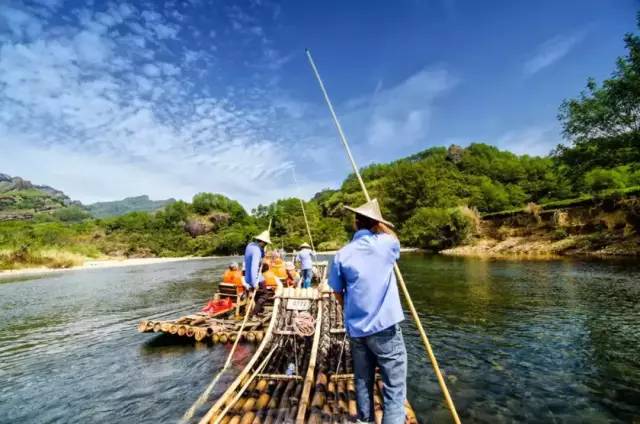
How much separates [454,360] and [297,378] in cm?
519

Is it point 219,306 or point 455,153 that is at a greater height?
point 455,153

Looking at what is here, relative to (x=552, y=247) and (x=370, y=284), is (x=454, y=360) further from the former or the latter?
Answer: (x=552, y=247)

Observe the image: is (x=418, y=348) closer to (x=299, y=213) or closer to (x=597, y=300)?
(x=597, y=300)

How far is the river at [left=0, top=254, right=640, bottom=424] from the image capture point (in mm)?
6980

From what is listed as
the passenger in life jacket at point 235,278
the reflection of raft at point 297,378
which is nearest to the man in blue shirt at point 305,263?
the passenger in life jacket at point 235,278

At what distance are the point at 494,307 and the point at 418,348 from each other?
6681 mm

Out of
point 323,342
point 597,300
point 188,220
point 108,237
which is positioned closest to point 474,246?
point 597,300

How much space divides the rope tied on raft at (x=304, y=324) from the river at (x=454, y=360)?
2.12 metres

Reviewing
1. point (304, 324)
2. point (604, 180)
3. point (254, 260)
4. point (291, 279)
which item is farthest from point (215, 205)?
point (304, 324)

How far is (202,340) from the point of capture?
37.6 feet

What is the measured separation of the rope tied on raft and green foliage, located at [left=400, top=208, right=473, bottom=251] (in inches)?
2068

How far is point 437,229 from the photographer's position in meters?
61.3

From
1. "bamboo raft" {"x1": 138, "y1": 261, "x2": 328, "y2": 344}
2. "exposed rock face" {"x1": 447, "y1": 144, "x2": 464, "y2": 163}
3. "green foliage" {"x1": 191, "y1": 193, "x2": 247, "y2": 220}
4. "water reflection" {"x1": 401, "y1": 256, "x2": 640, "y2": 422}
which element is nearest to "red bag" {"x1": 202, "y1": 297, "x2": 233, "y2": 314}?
"bamboo raft" {"x1": 138, "y1": 261, "x2": 328, "y2": 344}

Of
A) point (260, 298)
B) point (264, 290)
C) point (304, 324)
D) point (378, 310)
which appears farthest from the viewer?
point (264, 290)
